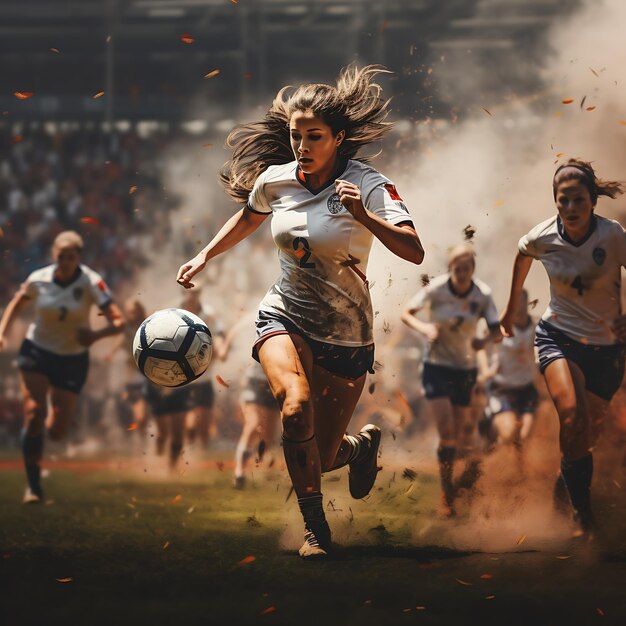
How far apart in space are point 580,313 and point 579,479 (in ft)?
3.20

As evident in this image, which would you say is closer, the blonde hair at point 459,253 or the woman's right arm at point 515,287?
the woman's right arm at point 515,287

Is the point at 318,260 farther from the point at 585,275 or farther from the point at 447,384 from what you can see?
the point at 447,384

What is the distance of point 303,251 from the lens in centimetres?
529

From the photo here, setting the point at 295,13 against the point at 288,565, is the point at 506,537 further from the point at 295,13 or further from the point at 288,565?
the point at 295,13

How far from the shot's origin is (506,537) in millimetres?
6746

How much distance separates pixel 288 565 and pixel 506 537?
148 centimetres

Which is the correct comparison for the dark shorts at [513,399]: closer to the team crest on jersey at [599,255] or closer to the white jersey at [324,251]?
the team crest on jersey at [599,255]

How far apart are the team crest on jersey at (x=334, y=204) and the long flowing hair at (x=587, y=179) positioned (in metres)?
1.68

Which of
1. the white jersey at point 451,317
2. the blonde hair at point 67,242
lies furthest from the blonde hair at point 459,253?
the blonde hair at point 67,242

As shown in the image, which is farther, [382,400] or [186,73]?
[186,73]

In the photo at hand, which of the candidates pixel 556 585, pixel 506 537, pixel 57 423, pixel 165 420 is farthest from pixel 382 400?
pixel 556 585

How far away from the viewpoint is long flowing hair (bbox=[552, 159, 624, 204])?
6277 mm

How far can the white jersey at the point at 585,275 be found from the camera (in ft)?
20.4

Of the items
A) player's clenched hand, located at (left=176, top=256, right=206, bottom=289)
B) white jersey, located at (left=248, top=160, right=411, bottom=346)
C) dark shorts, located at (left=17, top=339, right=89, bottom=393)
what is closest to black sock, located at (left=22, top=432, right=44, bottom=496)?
dark shorts, located at (left=17, top=339, right=89, bottom=393)
